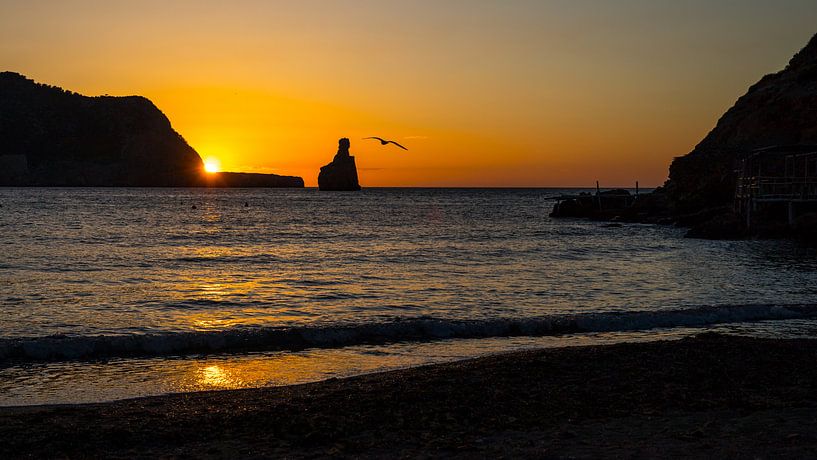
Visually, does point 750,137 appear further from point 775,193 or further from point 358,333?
point 358,333

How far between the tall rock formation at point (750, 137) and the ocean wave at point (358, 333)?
43.4 meters

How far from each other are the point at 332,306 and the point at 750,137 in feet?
174

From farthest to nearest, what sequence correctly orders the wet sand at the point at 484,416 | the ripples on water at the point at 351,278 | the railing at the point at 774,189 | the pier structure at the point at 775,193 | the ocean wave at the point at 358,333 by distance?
the pier structure at the point at 775,193 → the railing at the point at 774,189 → the ripples on water at the point at 351,278 → the ocean wave at the point at 358,333 → the wet sand at the point at 484,416

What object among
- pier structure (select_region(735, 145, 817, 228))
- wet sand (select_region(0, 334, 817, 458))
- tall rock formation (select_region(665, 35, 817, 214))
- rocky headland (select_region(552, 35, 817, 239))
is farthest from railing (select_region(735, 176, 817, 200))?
wet sand (select_region(0, 334, 817, 458))

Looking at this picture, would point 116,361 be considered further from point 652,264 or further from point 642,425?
point 652,264

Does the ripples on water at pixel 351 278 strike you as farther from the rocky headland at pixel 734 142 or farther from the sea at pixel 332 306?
the rocky headland at pixel 734 142

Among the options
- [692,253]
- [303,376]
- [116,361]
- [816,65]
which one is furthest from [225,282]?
[816,65]

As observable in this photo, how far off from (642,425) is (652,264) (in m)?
23.3

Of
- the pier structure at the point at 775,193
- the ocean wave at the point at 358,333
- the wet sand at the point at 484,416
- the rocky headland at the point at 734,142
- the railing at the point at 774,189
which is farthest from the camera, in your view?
the rocky headland at the point at 734,142

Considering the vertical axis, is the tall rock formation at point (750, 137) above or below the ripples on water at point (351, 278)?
above

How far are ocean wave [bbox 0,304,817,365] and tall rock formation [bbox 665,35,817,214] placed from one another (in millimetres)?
43394

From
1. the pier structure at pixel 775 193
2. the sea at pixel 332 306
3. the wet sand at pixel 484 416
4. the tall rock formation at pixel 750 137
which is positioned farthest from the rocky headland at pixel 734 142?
the wet sand at pixel 484 416

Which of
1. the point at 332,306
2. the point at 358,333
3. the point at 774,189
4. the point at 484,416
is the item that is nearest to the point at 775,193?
the point at 774,189

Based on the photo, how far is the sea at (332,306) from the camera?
12.4 m
